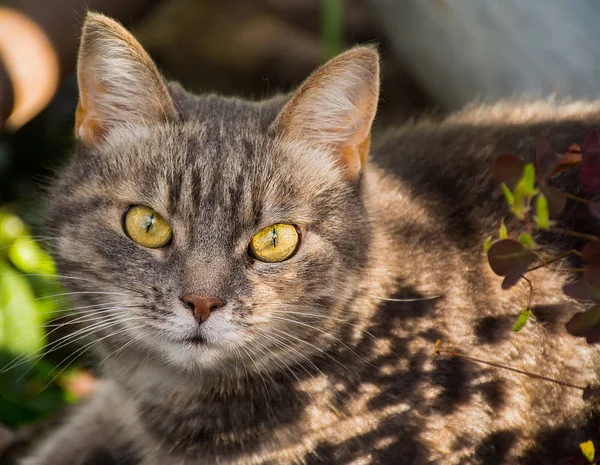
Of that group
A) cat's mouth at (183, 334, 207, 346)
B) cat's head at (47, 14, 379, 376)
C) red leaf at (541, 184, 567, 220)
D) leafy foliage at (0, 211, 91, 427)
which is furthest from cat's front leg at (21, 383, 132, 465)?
red leaf at (541, 184, 567, 220)

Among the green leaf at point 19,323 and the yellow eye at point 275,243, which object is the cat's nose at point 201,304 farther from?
the green leaf at point 19,323

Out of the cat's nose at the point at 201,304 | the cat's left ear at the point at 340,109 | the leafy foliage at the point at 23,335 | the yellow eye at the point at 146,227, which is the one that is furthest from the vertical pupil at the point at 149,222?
the leafy foliage at the point at 23,335

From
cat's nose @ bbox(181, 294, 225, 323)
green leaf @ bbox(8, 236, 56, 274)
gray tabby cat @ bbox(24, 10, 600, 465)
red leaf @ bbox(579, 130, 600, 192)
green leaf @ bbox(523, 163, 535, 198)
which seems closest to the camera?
green leaf @ bbox(523, 163, 535, 198)

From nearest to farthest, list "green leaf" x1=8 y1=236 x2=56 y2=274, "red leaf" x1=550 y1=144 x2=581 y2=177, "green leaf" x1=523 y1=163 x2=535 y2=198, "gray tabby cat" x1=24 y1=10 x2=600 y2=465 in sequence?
"green leaf" x1=523 y1=163 x2=535 y2=198
"red leaf" x1=550 y1=144 x2=581 y2=177
"gray tabby cat" x1=24 y1=10 x2=600 y2=465
"green leaf" x1=8 y1=236 x2=56 y2=274

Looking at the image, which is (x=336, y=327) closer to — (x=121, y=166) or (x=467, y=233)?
(x=467, y=233)

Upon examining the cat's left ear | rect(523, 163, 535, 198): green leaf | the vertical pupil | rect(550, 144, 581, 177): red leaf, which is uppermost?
the cat's left ear

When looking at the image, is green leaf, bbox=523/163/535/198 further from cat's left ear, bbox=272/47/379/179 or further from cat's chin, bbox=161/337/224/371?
cat's chin, bbox=161/337/224/371
